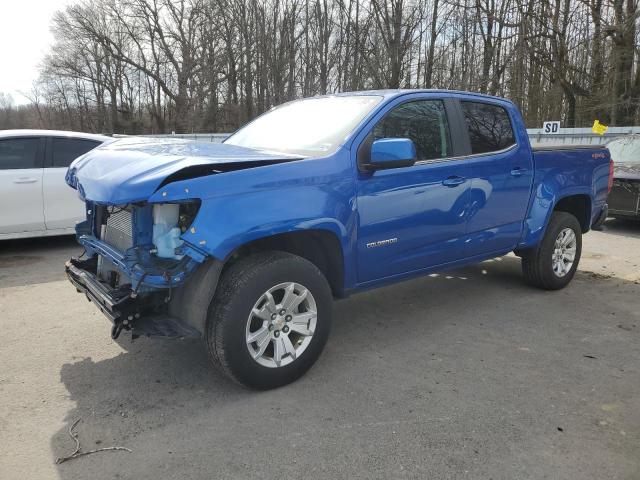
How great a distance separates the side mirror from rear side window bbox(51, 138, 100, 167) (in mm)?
5215

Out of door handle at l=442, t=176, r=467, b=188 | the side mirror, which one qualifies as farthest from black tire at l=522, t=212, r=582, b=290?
the side mirror

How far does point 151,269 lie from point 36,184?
15.9 ft

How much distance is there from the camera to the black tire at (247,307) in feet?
9.84

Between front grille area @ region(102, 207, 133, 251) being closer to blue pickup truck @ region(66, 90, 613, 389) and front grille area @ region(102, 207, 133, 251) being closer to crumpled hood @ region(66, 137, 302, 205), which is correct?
Answer: blue pickup truck @ region(66, 90, 613, 389)

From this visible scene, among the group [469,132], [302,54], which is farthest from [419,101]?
[302,54]

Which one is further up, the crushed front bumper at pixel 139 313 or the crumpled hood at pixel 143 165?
the crumpled hood at pixel 143 165

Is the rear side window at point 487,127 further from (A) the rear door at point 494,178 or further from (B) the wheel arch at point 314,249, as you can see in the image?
(B) the wheel arch at point 314,249

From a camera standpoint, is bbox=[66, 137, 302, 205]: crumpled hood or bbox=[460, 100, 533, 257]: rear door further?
bbox=[460, 100, 533, 257]: rear door

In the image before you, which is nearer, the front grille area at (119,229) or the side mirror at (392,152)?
the front grille area at (119,229)

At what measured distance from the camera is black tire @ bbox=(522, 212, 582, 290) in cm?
532

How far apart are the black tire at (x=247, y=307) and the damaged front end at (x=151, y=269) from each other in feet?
0.57

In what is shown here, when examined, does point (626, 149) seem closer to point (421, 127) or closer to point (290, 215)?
point (421, 127)

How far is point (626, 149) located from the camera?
10.7m

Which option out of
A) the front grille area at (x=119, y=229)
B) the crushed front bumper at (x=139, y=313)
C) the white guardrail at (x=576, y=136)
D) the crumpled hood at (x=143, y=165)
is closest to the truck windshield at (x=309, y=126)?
the crumpled hood at (x=143, y=165)
